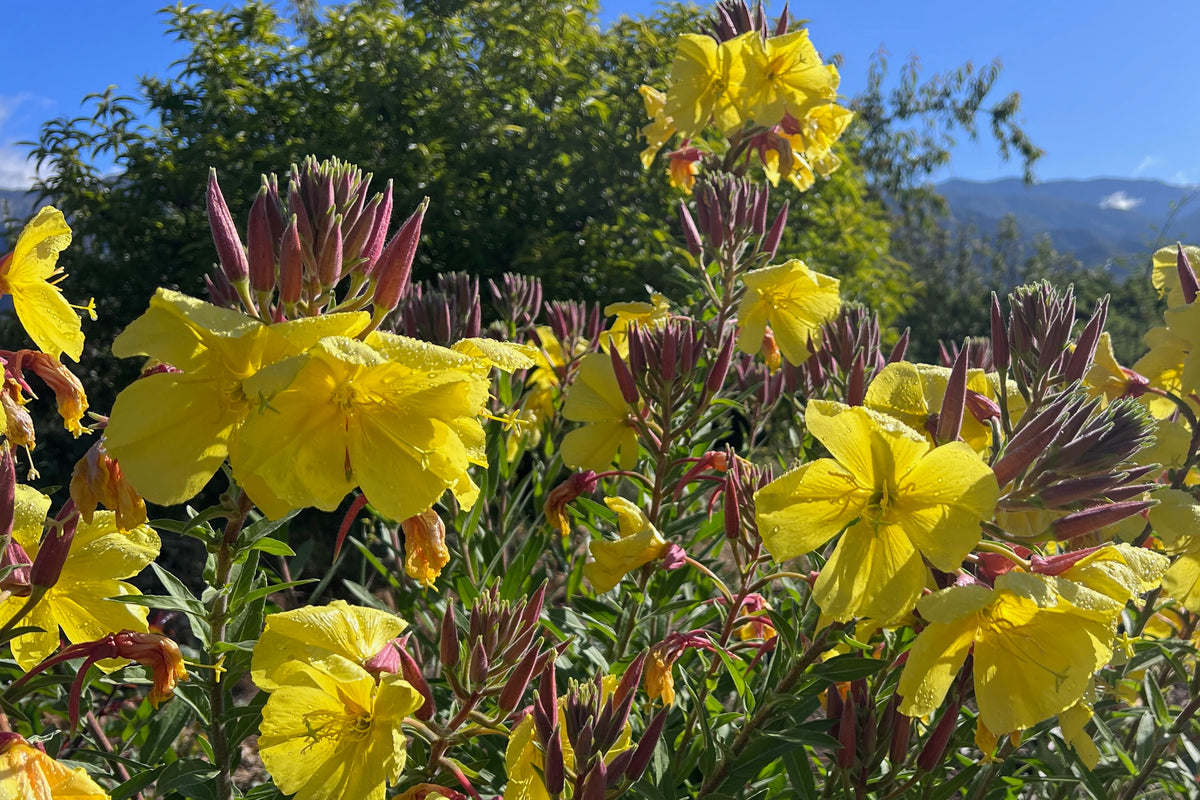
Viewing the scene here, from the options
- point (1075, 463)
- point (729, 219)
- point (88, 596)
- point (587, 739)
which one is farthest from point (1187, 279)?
point (88, 596)

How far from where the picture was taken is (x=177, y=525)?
3.97 ft

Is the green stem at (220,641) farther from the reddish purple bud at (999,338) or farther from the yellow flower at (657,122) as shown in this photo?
the yellow flower at (657,122)

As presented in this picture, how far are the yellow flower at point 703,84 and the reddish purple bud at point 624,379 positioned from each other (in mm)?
1181

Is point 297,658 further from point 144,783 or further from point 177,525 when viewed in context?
point 144,783

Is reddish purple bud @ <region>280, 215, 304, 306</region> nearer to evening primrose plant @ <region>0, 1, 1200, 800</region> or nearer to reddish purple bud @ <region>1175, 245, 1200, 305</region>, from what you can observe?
evening primrose plant @ <region>0, 1, 1200, 800</region>

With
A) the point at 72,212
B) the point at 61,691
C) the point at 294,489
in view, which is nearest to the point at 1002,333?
the point at 294,489

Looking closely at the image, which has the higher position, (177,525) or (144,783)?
(177,525)

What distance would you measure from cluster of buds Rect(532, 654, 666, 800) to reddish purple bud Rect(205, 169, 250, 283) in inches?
25.4

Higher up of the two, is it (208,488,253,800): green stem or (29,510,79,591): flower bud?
(29,510,79,591): flower bud

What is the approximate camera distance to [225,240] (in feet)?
3.38

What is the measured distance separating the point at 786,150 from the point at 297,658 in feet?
7.40

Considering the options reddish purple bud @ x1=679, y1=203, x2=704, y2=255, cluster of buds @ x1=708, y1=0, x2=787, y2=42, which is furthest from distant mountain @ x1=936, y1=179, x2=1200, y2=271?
reddish purple bud @ x1=679, y1=203, x2=704, y2=255

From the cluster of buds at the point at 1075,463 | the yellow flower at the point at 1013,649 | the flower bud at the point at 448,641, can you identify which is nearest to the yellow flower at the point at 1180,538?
the cluster of buds at the point at 1075,463

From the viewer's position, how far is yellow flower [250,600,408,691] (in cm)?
105
